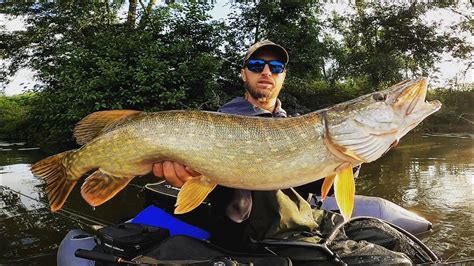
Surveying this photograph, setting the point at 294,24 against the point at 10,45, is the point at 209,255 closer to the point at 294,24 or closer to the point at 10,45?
the point at 294,24

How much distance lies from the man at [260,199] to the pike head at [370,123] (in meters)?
0.68

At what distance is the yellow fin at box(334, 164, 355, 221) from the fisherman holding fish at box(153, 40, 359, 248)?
0.55 metres

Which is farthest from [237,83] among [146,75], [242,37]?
[146,75]

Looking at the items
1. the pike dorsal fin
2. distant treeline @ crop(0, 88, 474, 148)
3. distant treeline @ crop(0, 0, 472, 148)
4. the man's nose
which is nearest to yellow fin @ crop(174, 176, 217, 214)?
the pike dorsal fin

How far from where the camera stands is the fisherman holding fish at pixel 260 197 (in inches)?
101

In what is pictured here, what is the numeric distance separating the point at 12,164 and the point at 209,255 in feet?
30.0

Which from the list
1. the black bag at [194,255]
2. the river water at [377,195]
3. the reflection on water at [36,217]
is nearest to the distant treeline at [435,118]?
the river water at [377,195]

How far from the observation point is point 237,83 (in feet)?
45.2

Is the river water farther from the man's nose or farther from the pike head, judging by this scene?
the pike head

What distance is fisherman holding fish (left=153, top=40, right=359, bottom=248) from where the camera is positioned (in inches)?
101

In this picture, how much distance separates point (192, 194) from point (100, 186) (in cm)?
52

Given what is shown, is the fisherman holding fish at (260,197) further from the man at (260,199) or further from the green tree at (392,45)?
the green tree at (392,45)

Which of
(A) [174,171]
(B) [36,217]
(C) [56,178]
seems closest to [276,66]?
(A) [174,171]

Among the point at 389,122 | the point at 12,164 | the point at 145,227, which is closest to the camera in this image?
the point at 389,122
